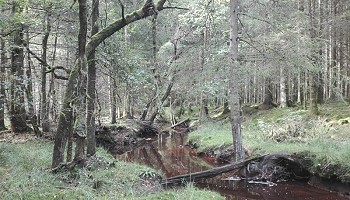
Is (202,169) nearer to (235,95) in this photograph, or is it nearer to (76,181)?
(235,95)

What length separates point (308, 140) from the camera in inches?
451

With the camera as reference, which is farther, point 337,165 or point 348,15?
point 348,15

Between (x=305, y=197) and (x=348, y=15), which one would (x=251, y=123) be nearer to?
(x=348, y=15)

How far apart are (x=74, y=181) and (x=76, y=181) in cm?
5

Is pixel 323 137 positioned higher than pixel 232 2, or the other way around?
pixel 232 2

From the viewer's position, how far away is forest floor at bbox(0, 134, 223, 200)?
227 inches

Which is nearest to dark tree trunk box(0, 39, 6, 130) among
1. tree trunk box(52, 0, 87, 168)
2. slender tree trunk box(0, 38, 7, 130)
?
slender tree trunk box(0, 38, 7, 130)

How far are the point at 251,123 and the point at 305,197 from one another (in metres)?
9.72

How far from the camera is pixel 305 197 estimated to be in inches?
341

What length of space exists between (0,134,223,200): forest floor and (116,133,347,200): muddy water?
1.91m

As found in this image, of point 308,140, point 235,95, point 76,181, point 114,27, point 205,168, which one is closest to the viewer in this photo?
point 76,181

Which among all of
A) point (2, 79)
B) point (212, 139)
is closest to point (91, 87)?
point (2, 79)

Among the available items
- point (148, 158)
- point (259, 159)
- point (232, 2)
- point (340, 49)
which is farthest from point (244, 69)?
point (340, 49)

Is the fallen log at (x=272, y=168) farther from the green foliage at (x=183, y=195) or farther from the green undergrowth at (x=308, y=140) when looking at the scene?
the green foliage at (x=183, y=195)
